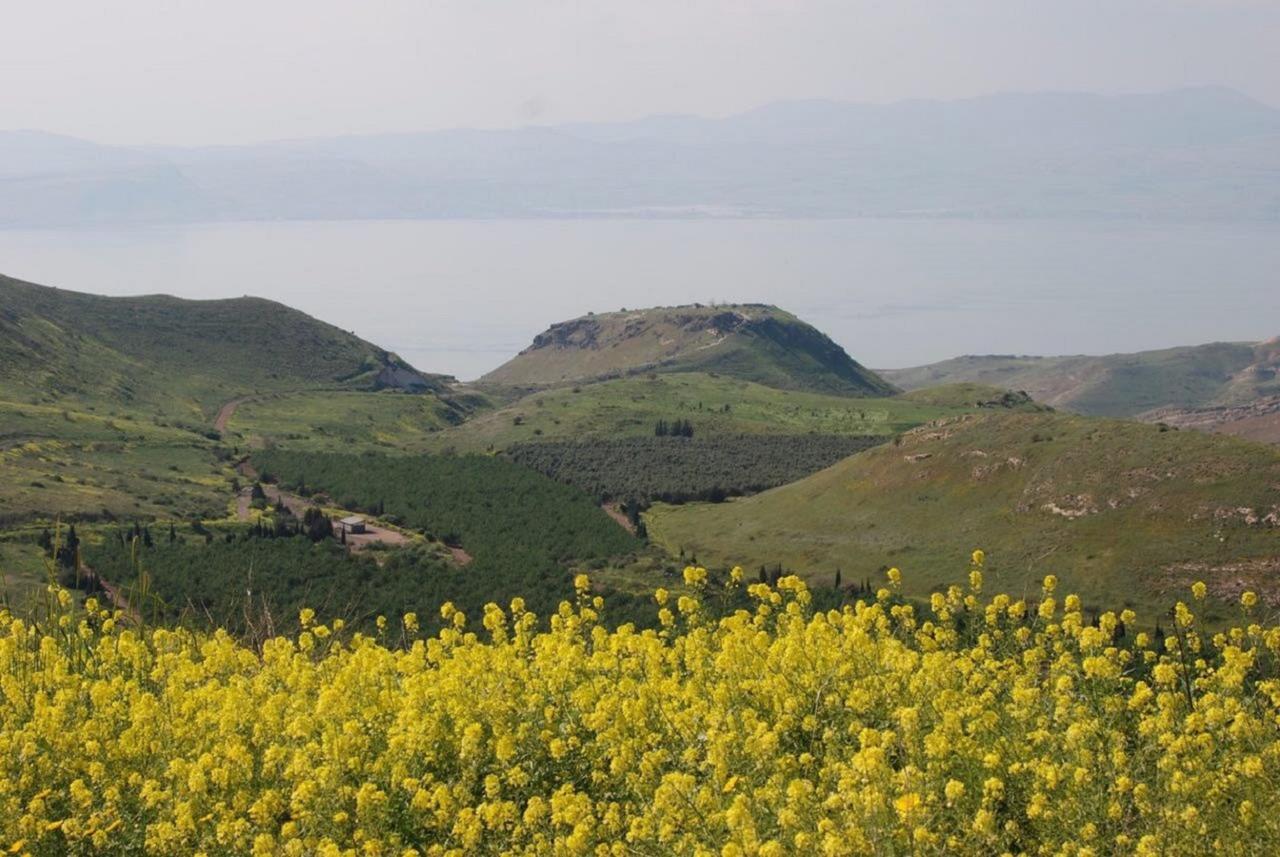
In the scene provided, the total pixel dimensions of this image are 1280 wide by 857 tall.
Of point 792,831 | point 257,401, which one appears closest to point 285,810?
point 792,831

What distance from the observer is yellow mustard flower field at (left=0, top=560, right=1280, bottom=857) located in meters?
10.1

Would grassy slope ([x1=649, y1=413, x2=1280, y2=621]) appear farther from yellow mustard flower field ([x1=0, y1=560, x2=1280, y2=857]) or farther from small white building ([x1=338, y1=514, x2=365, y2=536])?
yellow mustard flower field ([x1=0, y1=560, x2=1280, y2=857])

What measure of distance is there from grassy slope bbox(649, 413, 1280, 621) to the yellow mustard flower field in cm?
6074

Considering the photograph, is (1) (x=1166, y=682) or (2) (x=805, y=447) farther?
(2) (x=805, y=447)

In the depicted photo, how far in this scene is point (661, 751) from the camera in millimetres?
11844

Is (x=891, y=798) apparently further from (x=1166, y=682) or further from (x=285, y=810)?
(x=285, y=810)

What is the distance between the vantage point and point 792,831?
978cm

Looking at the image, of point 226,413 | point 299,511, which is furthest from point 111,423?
point 299,511

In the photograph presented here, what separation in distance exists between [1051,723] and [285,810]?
831 cm

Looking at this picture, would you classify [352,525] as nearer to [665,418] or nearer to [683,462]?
[683,462]

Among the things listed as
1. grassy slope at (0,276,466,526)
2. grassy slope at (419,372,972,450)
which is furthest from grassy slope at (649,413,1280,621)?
grassy slope at (419,372,972,450)

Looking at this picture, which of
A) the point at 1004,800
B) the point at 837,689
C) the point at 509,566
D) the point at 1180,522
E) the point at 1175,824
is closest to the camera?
the point at 1175,824

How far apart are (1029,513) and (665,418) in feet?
318

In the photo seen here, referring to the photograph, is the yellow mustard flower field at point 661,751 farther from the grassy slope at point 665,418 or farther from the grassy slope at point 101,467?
the grassy slope at point 665,418
